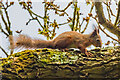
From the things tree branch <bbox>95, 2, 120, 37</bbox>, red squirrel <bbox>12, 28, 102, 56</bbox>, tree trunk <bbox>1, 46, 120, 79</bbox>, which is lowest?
tree trunk <bbox>1, 46, 120, 79</bbox>

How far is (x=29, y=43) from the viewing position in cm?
223

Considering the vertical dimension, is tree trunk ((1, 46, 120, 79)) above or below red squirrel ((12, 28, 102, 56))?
below

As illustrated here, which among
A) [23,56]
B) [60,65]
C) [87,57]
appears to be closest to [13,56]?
[23,56]

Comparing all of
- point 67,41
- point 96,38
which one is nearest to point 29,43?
point 67,41

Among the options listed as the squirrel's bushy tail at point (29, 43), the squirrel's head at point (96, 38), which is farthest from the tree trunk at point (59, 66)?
the squirrel's head at point (96, 38)

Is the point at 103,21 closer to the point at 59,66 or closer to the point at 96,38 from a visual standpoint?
the point at 96,38

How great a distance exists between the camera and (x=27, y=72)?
182 cm

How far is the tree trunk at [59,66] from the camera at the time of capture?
1817 mm

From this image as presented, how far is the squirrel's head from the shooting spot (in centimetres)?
246

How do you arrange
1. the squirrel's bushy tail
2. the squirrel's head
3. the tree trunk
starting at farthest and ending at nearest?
1. the squirrel's head
2. the squirrel's bushy tail
3. the tree trunk

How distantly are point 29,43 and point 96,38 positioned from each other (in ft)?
3.06

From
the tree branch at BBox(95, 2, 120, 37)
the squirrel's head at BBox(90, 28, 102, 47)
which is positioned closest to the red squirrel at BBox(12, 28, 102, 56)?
the squirrel's head at BBox(90, 28, 102, 47)

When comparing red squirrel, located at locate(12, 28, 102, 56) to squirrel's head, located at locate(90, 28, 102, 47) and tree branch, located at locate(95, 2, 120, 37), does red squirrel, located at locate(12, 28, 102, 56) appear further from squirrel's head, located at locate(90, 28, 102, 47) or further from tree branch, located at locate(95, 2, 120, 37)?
tree branch, located at locate(95, 2, 120, 37)

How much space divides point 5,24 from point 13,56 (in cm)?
140
